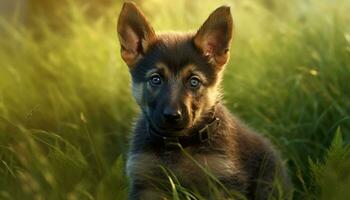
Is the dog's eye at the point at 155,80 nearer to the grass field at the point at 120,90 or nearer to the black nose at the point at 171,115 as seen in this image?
the black nose at the point at 171,115

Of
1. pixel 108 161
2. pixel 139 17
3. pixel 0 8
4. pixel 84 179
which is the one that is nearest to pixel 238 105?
pixel 108 161

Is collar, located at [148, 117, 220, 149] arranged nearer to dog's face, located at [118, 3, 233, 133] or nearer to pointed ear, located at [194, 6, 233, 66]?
dog's face, located at [118, 3, 233, 133]

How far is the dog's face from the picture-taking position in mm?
5504

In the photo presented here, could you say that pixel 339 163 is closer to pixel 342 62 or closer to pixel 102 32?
pixel 342 62

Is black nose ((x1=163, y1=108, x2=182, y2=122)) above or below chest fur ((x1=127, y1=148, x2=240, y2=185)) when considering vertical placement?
above

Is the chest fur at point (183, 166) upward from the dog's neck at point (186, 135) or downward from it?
downward

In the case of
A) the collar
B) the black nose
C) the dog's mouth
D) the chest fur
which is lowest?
the chest fur

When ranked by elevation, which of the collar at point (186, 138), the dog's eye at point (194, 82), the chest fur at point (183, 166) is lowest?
the chest fur at point (183, 166)

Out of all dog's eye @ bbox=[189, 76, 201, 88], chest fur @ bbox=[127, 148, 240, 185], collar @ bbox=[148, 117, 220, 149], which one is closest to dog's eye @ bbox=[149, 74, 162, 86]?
dog's eye @ bbox=[189, 76, 201, 88]

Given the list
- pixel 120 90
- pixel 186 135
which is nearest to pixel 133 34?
pixel 186 135

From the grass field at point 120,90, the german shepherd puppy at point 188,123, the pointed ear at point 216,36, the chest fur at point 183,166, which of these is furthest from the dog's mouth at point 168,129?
the pointed ear at point 216,36

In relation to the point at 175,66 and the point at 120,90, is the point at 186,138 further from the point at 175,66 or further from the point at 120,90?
the point at 120,90

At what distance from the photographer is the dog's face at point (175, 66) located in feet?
18.1

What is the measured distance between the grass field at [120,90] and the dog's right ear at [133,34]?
666mm
